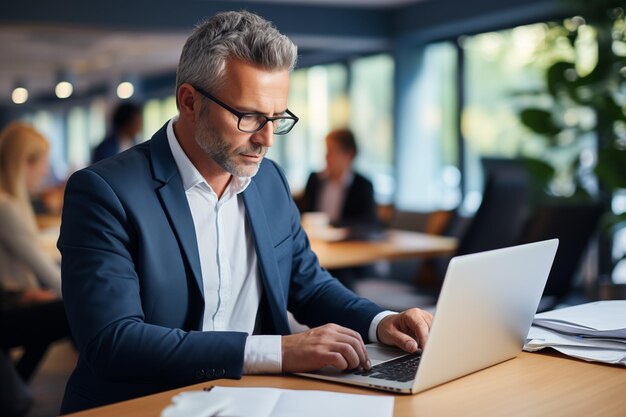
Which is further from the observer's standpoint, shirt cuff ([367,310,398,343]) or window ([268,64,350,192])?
window ([268,64,350,192])

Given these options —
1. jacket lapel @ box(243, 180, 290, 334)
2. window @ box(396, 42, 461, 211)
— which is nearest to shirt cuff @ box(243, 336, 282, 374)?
jacket lapel @ box(243, 180, 290, 334)

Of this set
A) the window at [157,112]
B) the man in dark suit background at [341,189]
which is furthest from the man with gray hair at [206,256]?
the window at [157,112]

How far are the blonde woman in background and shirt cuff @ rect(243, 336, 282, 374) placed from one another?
253 cm

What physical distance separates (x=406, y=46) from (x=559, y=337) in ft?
24.7

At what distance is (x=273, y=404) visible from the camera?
1295mm

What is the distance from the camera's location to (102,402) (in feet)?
5.60

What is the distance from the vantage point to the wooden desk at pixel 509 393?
131cm

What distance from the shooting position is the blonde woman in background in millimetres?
3830

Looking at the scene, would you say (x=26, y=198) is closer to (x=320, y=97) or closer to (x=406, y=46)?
(x=406, y=46)

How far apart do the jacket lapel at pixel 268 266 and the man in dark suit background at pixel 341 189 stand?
2922mm

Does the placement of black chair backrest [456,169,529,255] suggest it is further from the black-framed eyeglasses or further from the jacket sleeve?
the jacket sleeve

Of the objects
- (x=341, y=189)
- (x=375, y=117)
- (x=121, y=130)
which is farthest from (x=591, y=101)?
(x=375, y=117)

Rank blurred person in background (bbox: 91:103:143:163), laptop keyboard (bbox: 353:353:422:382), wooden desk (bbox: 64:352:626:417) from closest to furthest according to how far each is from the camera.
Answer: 1. wooden desk (bbox: 64:352:626:417)
2. laptop keyboard (bbox: 353:353:422:382)
3. blurred person in background (bbox: 91:103:143:163)

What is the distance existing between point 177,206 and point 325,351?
502 mm
